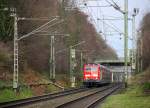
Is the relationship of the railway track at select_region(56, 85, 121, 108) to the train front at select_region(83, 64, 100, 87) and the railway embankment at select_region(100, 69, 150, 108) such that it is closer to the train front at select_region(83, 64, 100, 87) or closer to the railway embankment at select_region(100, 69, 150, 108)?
the railway embankment at select_region(100, 69, 150, 108)

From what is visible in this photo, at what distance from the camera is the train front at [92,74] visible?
65375 millimetres

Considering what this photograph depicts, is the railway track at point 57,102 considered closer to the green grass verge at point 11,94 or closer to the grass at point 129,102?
the grass at point 129,102

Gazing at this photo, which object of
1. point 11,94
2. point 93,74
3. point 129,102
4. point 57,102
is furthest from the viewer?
point 93,74

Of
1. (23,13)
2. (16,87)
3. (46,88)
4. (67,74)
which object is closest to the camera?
(16,87)

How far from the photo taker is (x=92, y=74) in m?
66.0

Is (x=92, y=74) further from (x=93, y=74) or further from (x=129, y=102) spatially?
(x=129, y=102)

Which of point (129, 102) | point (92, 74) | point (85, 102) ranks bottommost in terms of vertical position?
point (85, 102)

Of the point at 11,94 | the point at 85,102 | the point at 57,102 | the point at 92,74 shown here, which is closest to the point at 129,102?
the point at 85,102

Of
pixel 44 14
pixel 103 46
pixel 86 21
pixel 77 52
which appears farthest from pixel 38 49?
pixel 103 46

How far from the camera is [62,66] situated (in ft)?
280

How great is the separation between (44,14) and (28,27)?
567 centimetres

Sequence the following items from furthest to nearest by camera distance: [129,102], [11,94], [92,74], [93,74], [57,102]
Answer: [92,74]
[93,74]
[11,94]
[57,102]
[129,102]

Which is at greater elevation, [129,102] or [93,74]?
[93,74]

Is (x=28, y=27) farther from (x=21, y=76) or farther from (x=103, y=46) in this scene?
(x=103, y=46)
